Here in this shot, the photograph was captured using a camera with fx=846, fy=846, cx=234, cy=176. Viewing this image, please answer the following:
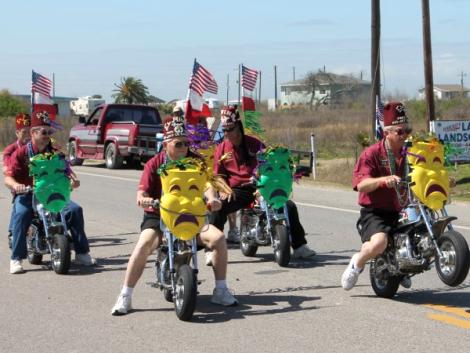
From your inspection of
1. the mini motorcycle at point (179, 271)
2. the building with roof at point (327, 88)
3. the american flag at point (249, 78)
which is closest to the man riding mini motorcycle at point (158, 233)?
the mini motorcycle at point (179, 271)

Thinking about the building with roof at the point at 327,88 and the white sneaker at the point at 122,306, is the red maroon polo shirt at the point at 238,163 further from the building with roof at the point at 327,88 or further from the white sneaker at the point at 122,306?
the building with roof at the point at 327,88

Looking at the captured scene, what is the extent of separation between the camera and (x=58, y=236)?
9.24 metres

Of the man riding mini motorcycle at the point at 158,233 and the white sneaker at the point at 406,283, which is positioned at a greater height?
the man riding mini motorcycle at the point at 158,233

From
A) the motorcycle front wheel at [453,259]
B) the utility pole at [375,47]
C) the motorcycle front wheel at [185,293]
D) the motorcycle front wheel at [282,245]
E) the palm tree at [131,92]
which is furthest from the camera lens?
the palm tree at [131,92]

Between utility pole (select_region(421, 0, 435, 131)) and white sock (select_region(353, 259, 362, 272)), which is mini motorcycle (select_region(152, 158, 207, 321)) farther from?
utility pole (select_region(421, 0, 435, 131))

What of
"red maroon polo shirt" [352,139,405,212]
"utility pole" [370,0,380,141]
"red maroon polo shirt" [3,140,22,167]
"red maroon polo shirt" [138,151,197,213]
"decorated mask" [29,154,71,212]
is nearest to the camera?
"red maroon polo shirt" [352,139,405,212]

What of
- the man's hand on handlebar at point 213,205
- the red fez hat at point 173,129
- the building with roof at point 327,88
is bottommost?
the man's hand on handlebar at point 213,205

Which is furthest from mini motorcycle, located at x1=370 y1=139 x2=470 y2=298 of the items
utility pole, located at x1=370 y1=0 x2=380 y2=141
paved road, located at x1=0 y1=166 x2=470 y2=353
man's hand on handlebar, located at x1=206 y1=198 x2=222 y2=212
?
utility pole, located at x1=370 y1=0 x2=380 y2=141

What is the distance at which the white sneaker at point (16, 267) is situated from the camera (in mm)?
9383

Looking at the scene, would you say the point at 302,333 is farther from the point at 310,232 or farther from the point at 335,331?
the point at 310,232

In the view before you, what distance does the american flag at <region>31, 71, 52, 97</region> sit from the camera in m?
19.4

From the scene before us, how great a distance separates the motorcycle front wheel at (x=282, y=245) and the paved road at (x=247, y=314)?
124 mm

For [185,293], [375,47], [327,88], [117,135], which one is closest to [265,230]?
[185,293]

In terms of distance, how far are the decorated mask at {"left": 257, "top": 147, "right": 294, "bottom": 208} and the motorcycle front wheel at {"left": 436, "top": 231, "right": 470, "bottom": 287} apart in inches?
120
